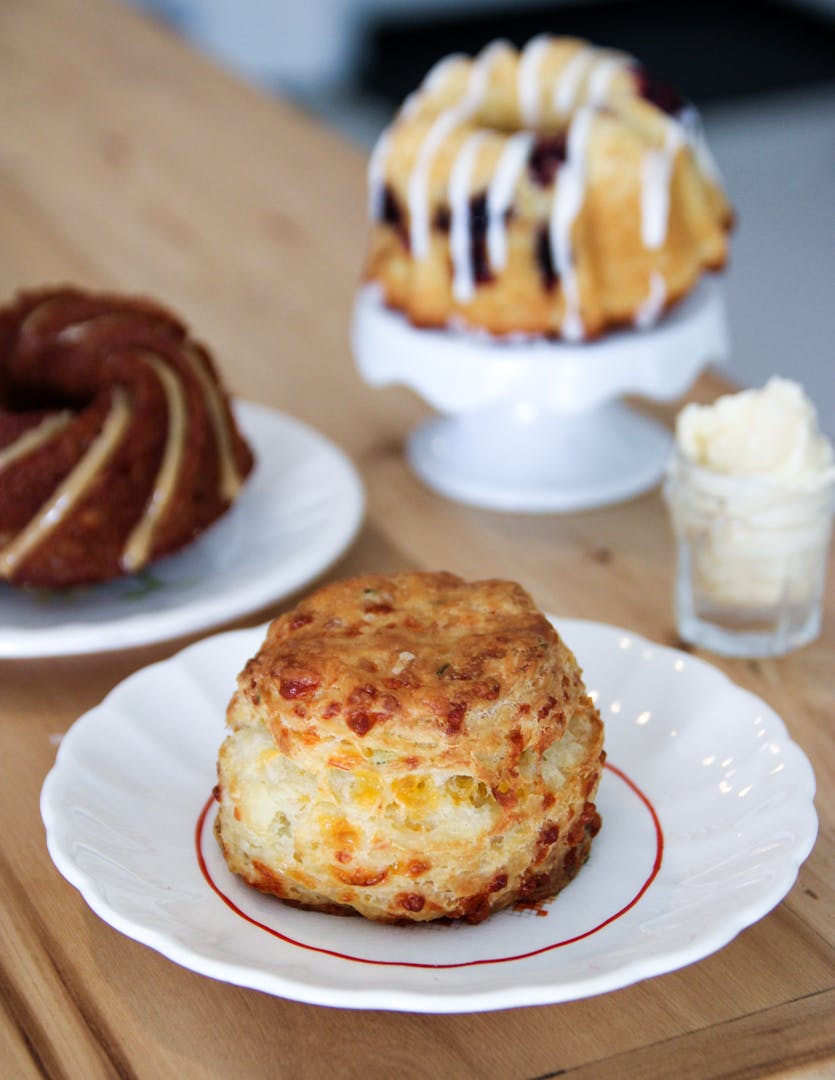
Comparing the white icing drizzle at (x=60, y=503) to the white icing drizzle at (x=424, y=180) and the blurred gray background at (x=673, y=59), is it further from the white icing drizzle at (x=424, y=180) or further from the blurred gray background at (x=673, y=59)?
the blurred gray background at (x=673, y=59)

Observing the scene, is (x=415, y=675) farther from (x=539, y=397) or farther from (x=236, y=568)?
(x=539, y=397)

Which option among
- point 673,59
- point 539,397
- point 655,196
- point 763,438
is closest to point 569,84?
point 655,196

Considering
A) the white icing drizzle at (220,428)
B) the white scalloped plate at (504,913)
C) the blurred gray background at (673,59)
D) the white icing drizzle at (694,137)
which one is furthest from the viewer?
the blurred gray background at (673,59)

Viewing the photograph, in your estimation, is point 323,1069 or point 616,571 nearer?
point 323,1069

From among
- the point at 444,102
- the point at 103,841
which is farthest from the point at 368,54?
the point at 103,841

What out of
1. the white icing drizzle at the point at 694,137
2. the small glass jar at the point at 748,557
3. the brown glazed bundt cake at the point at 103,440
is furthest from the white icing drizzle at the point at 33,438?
the white icing drizzle at the point at 694,137

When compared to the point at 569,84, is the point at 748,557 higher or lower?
lower

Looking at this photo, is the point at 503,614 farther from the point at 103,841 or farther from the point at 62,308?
the point at 62,308
